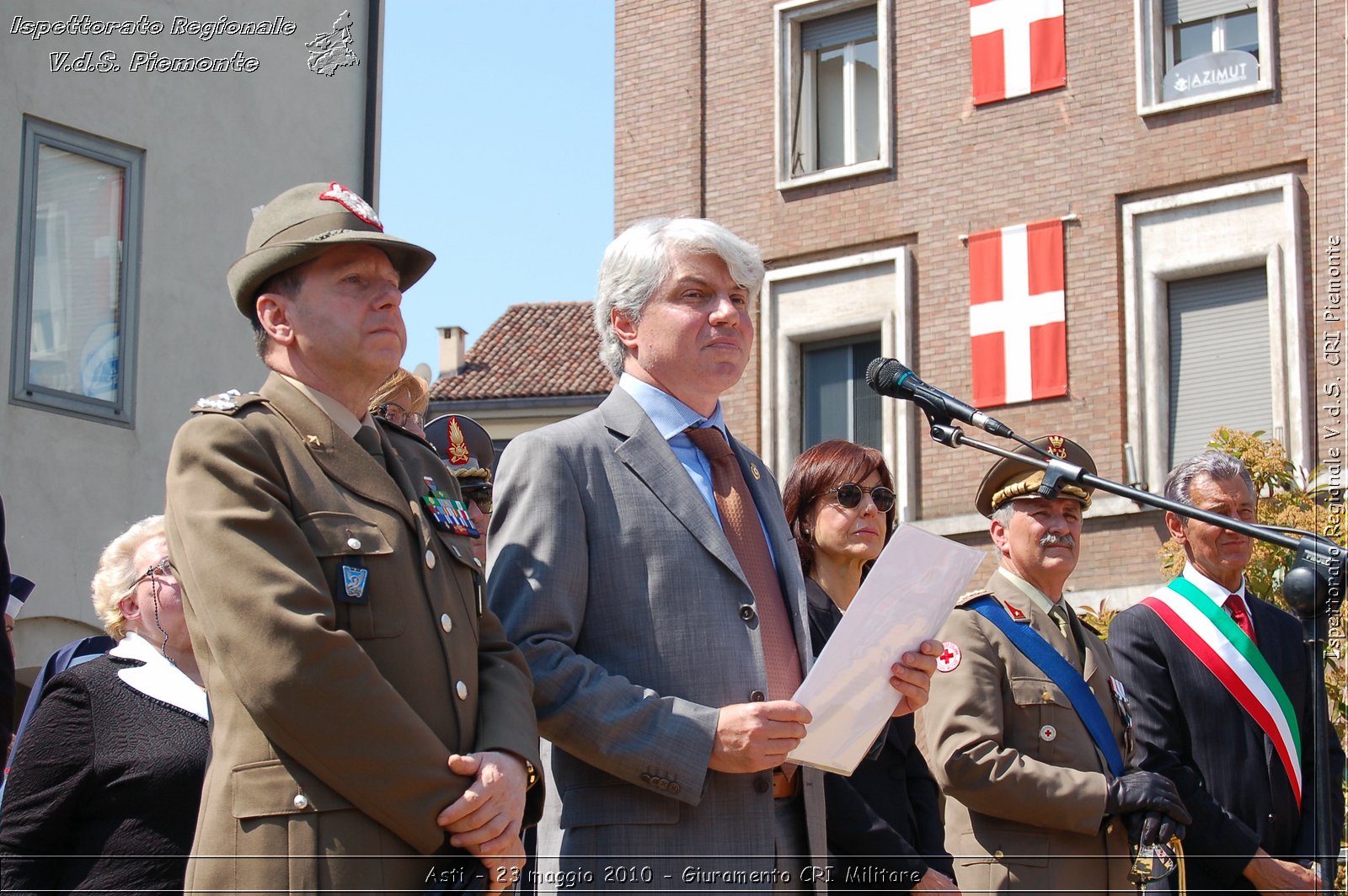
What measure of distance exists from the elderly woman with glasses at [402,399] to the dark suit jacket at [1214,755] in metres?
2.71

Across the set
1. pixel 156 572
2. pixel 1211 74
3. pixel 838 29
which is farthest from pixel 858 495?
pixel 838 29

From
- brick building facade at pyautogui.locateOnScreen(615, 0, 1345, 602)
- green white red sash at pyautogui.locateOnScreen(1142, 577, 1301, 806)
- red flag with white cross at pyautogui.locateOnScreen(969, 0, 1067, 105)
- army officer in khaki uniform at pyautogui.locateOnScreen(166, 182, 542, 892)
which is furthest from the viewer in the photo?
red flag with white cross at pyautogui.locateOnScreen(969, 0, 1067, 105)

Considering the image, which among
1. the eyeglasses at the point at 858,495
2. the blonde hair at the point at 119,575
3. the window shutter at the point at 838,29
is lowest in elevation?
the blonde hair at the point at 119,575

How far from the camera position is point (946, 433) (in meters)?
4.76

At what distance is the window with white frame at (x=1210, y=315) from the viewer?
54.4ft

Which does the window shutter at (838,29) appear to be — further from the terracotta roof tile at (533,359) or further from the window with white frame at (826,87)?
the terracotta roof tile at (533,359)

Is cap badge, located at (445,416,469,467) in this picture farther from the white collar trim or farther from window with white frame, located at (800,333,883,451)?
window with white frame, located at (800,333,883,451)

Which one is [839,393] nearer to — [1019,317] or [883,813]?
[1019,317]

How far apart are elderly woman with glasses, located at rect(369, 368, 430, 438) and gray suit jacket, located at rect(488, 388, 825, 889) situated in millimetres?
1348

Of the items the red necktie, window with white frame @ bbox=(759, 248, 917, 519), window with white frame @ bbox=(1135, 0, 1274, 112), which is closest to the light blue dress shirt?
the red necktie

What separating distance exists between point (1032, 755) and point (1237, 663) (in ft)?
3.38

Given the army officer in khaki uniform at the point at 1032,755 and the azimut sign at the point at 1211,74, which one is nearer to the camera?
the army officer in khaki uniform at the point at 1032,755

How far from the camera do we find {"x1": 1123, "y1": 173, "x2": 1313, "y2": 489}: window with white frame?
1659 cm

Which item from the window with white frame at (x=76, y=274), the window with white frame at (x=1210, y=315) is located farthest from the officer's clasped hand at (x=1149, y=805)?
the window with white frame at (x=1210, y=315)
